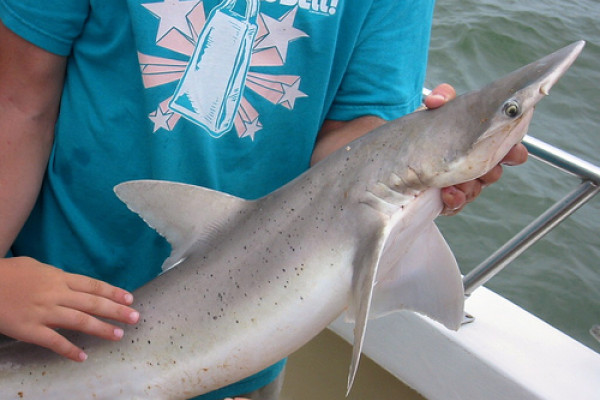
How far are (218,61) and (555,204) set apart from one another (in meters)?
1.24

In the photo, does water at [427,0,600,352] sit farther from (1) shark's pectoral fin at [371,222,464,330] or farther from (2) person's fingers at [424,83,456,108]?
(2) person's fingers at [424,83,456,108]

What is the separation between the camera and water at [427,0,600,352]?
14.2 feet

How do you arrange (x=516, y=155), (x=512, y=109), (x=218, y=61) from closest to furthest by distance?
(x=512, y=109) → (x=516, y=155) → (x=218, y=61)

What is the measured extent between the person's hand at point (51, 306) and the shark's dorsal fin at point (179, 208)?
171mm

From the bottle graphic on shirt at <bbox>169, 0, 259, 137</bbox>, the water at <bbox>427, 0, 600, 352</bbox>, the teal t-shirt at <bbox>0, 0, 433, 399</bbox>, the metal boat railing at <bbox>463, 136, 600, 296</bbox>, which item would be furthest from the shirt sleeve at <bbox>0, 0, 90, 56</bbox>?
the water at <bbox>427, 0, 600, 352</bbox>

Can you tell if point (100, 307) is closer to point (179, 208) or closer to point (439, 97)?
point (179, 208)

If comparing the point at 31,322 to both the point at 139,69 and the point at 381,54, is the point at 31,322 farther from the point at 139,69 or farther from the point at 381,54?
the point at 381,54

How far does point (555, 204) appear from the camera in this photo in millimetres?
2037

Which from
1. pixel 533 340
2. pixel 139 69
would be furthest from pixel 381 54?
pixel 533 340

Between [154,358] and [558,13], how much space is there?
7.84m

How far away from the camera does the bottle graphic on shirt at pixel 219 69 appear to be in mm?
1353

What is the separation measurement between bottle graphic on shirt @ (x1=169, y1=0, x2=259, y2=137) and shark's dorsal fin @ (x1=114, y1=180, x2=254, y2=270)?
0.18 metres

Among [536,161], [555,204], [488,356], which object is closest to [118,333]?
[488,356]

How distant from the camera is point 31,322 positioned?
4.09 ft
